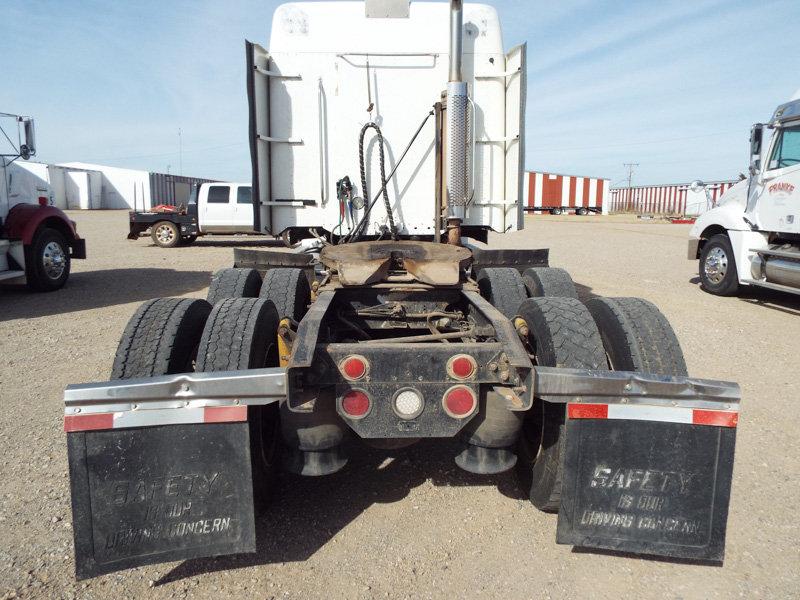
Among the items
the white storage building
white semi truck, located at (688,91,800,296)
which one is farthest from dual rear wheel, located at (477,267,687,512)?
the white storage building

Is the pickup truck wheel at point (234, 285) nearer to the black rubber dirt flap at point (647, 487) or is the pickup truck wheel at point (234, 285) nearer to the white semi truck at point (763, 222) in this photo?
the black rubber dirt flap at point (647, 487)

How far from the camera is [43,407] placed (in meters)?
4.55

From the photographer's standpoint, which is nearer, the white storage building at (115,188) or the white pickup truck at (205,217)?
the white pickup truck at (205,217)

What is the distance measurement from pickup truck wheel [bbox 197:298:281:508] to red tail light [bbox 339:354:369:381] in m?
0.48

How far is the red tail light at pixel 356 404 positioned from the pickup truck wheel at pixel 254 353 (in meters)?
0.44

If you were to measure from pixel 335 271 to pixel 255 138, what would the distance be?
1.95 m

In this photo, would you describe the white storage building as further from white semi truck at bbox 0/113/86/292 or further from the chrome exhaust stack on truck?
the chrome exhaust stack on truck

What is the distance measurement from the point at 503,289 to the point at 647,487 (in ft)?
7.50

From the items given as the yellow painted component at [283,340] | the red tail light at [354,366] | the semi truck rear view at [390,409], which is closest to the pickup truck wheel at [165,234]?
the semi truck rear view at [390,409]

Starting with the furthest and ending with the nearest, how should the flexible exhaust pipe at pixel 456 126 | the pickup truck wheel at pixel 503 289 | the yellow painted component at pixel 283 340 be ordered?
the flexible exhaust pipe at pixel 456 126, the pickup truck wheel at pixel 503 289, the yellow painted component at pixel 283 340

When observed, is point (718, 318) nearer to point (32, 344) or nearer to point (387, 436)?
point (387, 436)

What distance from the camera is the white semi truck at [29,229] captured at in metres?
9.31

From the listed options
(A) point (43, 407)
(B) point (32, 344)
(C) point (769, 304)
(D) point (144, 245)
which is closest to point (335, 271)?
(A) point (43, 407)

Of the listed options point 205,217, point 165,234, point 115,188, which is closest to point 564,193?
point 205,217
